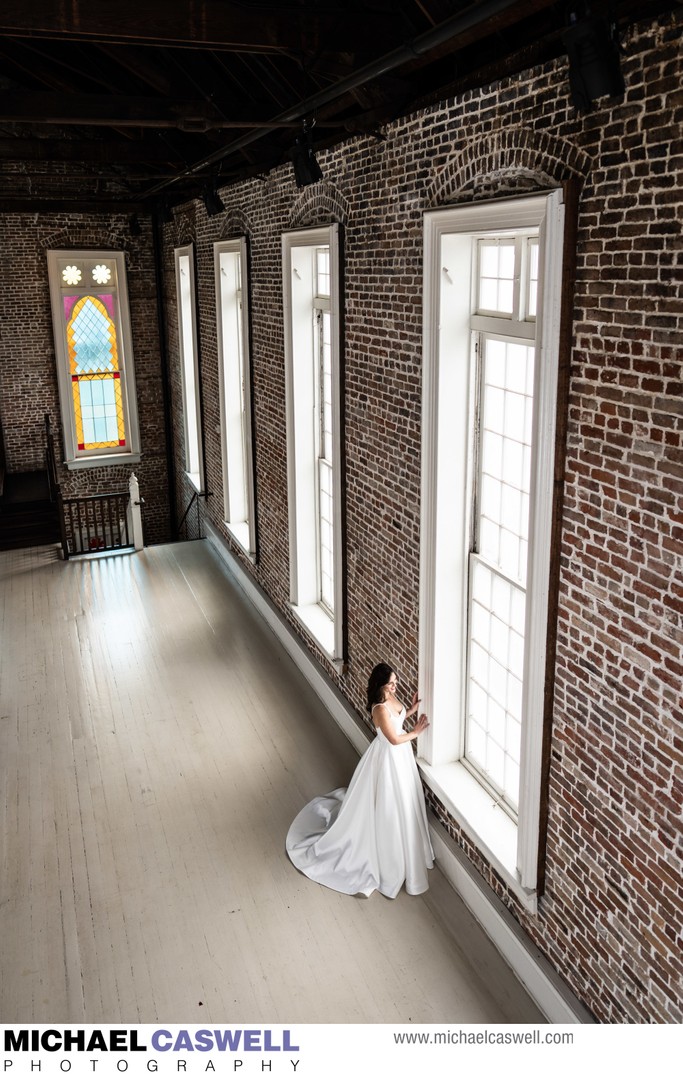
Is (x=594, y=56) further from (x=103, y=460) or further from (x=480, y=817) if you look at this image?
(x=103, y=460)

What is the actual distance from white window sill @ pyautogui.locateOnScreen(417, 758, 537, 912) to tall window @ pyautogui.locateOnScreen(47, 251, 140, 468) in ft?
35.9

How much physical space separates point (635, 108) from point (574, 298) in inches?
29.1

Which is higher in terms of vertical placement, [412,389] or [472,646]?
[412,389]

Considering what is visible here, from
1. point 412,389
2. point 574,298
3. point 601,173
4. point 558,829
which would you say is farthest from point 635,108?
point 558,829

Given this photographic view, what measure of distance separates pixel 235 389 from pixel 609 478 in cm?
771

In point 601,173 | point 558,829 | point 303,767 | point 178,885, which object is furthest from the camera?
point 303,767

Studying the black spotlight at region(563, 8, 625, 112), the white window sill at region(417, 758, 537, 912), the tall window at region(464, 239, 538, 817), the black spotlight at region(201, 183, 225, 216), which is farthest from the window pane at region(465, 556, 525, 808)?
the black spotlight at region(201, 183, 225, 216)

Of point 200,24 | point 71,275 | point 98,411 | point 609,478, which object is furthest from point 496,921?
point 71,275

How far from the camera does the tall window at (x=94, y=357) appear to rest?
570 inches

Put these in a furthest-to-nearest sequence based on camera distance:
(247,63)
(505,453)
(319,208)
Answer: (319,208) → (247,63) → (505,453)

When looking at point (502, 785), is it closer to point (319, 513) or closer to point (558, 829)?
point (558, 829)

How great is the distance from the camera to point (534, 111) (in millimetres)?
3885

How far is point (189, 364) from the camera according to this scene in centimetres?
1346

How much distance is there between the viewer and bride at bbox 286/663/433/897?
5.41 meters
